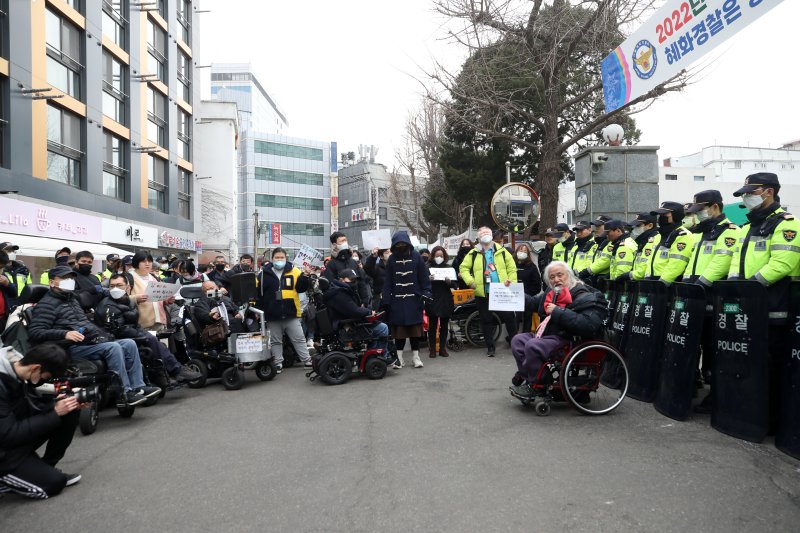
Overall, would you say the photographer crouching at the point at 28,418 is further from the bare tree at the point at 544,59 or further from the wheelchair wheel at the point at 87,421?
the bare tree at the point at 544,59

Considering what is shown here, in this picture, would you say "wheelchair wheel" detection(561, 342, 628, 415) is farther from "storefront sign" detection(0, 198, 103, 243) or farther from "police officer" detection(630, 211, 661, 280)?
"storefront sign" detection(0, 198, 103, 243)

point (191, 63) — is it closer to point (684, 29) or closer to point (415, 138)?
point (415, 138)

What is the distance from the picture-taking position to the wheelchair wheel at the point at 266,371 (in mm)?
8766

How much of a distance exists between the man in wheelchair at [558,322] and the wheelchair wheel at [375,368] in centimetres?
244

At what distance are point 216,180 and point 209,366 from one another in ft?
167

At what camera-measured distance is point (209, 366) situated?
8.49 meters

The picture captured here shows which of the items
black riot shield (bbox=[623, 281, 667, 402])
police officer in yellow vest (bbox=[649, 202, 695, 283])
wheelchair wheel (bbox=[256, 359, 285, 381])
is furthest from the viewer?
wheelchair wheel (bbox=[256, 359, 285, 381])

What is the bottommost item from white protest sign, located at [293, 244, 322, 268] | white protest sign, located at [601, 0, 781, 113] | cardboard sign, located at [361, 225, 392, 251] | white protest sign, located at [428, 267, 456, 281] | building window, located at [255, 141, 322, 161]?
white protest sign, located at [428, 267, 456, 281]

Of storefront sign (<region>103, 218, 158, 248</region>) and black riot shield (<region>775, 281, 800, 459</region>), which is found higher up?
storefront sign (<region>103, 218, 158, 248</region>)

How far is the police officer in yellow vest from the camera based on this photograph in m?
6.61

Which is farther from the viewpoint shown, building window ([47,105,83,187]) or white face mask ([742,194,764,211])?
building window ([47,105,83,187])

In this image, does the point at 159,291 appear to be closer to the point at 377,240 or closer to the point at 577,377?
the point at 377,240

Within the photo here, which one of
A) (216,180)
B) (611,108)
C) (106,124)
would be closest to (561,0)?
(611,108)

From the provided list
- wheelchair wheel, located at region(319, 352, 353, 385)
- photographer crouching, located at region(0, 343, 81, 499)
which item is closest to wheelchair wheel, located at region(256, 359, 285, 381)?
wheelchair wheel, located at region(319, 352, 353, 385)
